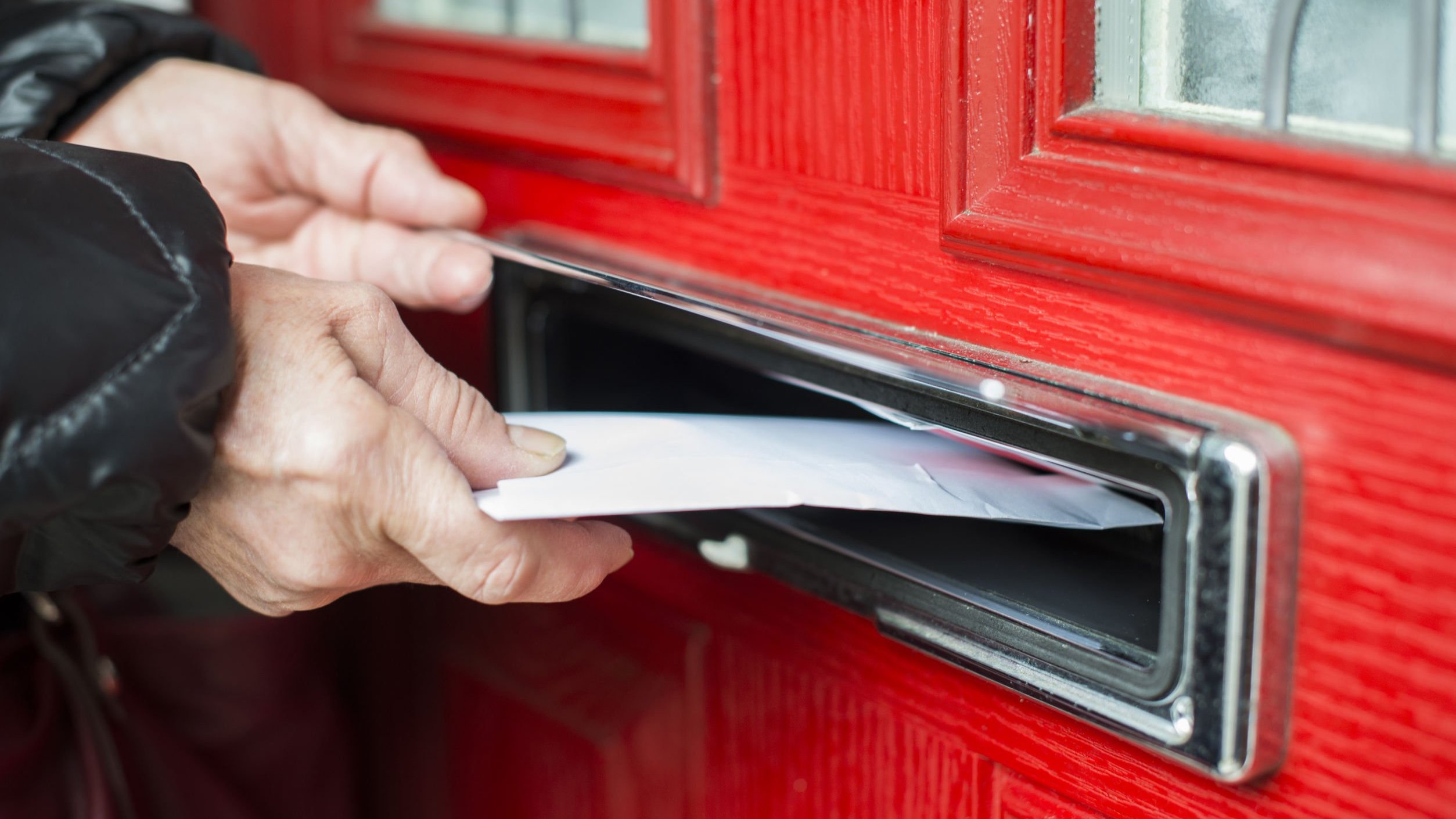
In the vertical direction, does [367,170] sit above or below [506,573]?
above

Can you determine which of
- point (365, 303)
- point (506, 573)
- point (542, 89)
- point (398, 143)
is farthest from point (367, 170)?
point (506, 573)

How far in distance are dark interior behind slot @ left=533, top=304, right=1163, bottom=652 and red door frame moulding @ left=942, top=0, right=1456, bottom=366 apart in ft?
0.54

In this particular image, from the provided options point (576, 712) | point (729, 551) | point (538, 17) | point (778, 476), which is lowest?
point (576, 712)

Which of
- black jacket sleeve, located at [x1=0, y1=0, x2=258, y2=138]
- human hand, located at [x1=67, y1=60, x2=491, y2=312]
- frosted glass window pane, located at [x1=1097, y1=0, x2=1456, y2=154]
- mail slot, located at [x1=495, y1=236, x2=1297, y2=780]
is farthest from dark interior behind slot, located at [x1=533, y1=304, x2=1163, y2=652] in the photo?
black jacket sleeve, located at [x1=0, y1=0, x2=258, y2=138]

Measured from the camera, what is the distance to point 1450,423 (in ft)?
1.38

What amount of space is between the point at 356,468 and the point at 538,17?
449 millimetres

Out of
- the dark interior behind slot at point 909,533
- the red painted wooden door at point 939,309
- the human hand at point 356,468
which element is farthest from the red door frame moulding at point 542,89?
the human hand at point 356,468

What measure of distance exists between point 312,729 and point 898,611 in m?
0.64

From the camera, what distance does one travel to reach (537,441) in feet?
1.87

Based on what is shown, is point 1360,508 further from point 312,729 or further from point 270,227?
point 312,729

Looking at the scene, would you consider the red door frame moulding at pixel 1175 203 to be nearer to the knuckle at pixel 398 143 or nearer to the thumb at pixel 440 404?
the thumb at pixel 440 404

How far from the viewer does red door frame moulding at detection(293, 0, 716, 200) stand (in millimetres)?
716

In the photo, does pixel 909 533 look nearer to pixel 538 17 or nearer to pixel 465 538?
pixel 465 538

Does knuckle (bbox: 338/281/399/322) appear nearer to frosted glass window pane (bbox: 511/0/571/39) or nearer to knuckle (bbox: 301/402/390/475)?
knuckle (bbox: 301/402/390/475)
